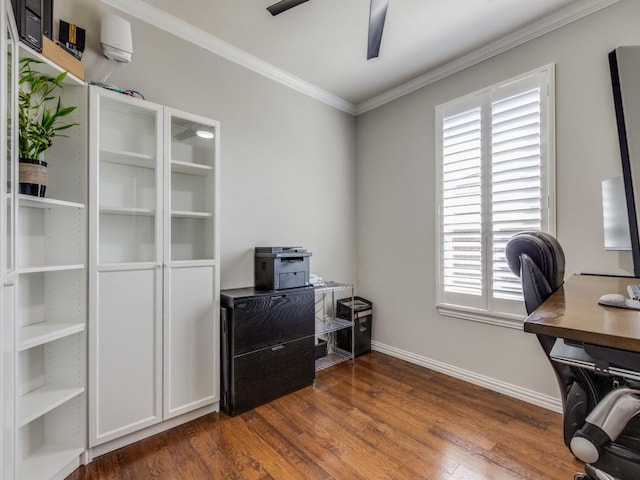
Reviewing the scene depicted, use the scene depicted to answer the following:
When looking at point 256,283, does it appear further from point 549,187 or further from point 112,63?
point 549,187

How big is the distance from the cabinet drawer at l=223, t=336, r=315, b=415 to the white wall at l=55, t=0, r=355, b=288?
2.10 feet

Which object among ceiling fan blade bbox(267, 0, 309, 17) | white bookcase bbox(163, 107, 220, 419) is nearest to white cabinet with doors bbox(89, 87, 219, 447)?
white bookcase bbox(163, 107, 220, 419)

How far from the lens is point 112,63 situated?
6.22 ft

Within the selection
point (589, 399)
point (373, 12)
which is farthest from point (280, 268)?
point (589, 399)

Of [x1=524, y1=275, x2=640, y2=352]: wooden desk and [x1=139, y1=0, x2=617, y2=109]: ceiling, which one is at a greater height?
[x1=139, y1=0, x2=617, y2=109]: ceiling

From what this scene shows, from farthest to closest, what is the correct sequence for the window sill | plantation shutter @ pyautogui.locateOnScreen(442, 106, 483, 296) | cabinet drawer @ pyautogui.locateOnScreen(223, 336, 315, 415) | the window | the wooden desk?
plantation shutter @ pyautogui.locateOnScreen(442, 106, 483, 296) < the window sill < the window < cabinet drawer @ pyautogui.locateOnScreen(223, 336, 315, 415) < the wooden desk

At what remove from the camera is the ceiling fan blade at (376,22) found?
4.94ft

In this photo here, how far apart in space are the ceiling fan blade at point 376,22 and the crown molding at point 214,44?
4.08 ft

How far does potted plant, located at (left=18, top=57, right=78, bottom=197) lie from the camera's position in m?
1.37

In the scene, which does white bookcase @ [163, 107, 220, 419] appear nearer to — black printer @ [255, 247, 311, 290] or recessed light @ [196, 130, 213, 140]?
recessed light @ [196, 130, 213, 140]

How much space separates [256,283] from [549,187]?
2.33 m

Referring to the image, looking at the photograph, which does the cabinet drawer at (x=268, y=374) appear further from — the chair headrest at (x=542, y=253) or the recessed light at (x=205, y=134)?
the chair headrest at (x=542, y=253)

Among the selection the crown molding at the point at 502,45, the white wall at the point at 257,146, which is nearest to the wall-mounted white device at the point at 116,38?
the white wall at the point at 257,146

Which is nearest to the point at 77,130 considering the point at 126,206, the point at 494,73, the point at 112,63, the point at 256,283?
the point at 126,206
